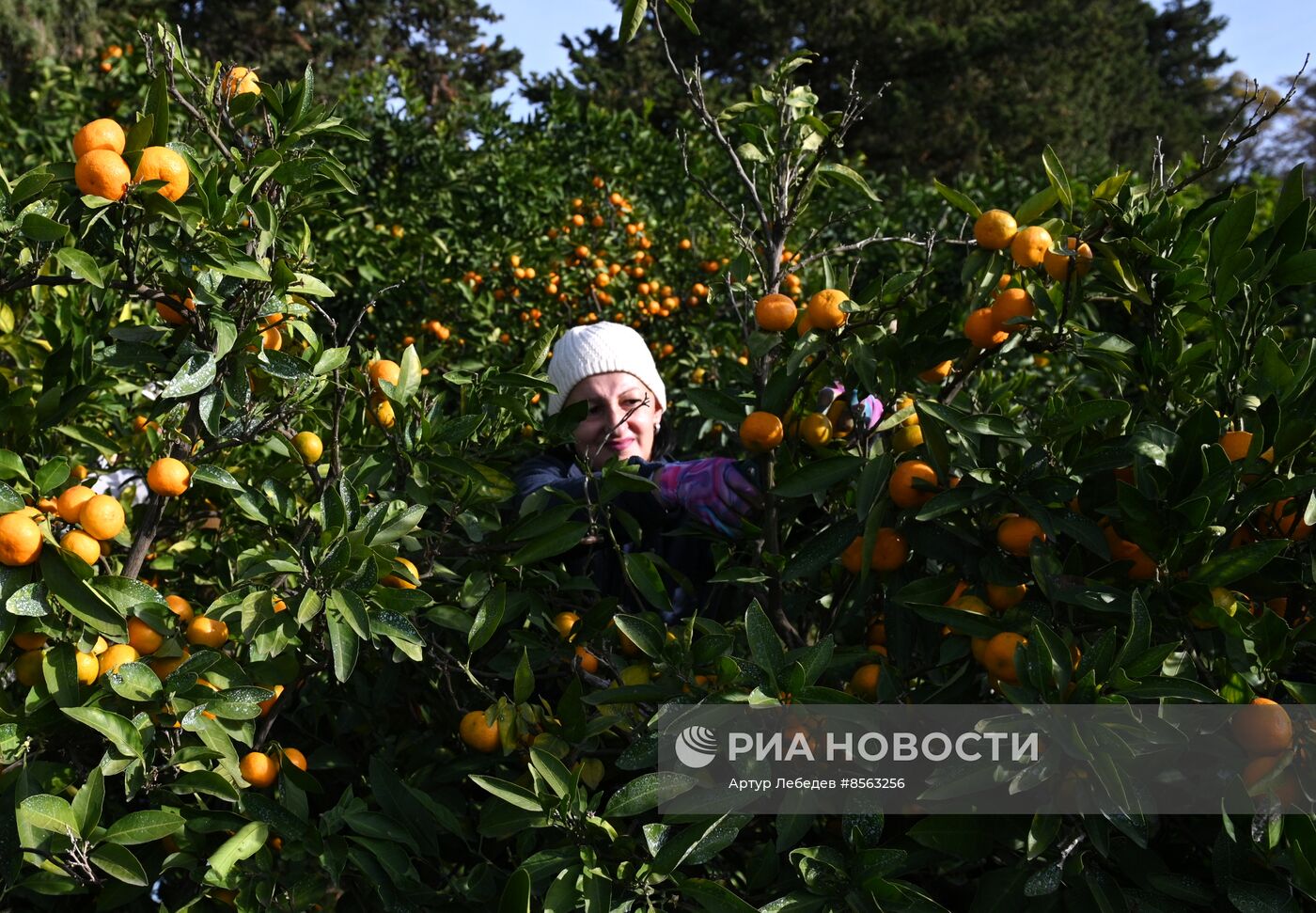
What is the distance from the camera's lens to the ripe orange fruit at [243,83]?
1.56 metres

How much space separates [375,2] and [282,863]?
14.0 metres

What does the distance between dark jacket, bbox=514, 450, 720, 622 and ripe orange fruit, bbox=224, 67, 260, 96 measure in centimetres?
74

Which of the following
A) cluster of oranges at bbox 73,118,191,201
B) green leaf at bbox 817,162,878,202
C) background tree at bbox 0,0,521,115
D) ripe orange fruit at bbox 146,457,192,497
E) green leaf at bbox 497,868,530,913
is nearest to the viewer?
green leaf at bbox 497,868,530,913

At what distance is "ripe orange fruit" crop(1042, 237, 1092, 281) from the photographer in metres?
1.42

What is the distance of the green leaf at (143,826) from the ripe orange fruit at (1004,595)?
3.34 ft

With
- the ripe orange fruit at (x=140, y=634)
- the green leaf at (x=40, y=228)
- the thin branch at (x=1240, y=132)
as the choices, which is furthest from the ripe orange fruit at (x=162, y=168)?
the thin branch at (x=1240, y=132)

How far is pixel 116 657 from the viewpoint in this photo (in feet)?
4.27

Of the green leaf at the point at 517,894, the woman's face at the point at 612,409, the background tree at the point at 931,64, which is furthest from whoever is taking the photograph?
the background tree at the point at 931,64

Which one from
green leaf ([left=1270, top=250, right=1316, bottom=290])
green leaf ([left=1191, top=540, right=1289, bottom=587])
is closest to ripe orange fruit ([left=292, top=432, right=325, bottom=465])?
green leaf ([left=1191, top=540, right=1289, bottom=587])

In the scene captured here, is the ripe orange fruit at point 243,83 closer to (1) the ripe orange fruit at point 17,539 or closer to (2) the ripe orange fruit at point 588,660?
(1) the ripe orange fruit at point 17,539

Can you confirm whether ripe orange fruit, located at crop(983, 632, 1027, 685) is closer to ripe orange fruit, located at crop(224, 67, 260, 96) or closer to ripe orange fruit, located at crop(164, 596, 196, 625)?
ripe orange fruit, located at crop(164, 596, 196, 625)

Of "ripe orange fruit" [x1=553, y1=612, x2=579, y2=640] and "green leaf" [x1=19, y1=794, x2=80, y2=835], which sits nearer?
"green leaf" [x1=19, y1=794, x2=80, y2=835]

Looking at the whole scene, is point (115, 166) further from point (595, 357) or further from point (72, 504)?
point (595, 357)

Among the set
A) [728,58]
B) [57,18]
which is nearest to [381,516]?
[57,18]
